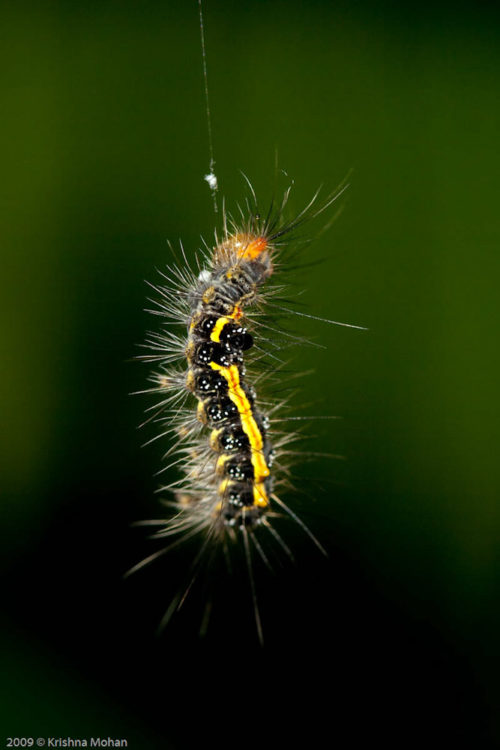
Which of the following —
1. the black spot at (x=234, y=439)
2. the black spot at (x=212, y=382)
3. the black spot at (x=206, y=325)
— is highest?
the black spot at (x=206, y=325)

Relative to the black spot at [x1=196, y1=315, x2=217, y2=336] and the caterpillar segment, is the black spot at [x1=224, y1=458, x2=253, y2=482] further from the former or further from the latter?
the black spot at [x1=196, y1=315, x2=217, y2=336]

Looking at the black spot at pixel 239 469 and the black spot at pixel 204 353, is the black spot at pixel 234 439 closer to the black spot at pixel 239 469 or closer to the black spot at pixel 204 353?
the black spot at pixel 239 469

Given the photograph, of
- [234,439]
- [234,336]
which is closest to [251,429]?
[234,439]

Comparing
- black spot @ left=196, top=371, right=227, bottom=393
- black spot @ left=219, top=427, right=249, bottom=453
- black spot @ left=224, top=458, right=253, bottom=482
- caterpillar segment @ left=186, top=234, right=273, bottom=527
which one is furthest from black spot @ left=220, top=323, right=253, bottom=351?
black spot @ left=224, top=458, right=253, bottom=482

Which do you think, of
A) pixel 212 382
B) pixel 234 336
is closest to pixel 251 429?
pixel 212 382

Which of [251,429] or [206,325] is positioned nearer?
[206,325]

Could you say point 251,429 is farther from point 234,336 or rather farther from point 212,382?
point 234,336

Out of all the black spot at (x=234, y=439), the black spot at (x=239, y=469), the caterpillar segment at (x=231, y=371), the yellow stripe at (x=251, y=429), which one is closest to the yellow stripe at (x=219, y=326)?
the caterpillar segment at (x=231, y=371)

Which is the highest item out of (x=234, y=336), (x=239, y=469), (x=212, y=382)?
(x=234, y=336)

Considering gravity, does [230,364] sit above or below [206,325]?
below
